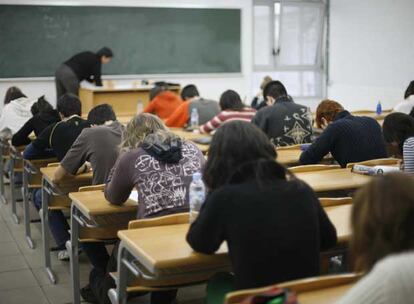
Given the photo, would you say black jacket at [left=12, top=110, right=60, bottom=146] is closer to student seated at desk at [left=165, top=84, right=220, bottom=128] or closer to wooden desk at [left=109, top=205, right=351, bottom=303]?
student seated at desk at [left=165, top=84, right=220, bottom=128]

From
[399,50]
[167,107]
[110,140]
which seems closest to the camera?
[110,140]

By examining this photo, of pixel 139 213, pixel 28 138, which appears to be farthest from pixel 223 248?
pixel 28 138

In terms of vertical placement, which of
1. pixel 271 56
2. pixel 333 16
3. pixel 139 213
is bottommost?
pixel 139 213

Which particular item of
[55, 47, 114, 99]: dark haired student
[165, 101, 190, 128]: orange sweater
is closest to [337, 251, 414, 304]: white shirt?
[165, 101, 190, 128]: orange sweater

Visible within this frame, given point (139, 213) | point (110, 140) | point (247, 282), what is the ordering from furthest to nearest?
point (110, 140) → point (139, 213) → point (247, 282)

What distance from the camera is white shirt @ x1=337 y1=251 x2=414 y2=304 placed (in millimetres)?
1533

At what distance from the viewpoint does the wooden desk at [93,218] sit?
3.41 metres

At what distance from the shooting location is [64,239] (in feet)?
16.3

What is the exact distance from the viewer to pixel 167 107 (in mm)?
8039

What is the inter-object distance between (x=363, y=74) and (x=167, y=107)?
184 inches

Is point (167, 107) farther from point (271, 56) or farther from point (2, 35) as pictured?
point (271, 56)

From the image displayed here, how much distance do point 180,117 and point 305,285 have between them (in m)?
5.26

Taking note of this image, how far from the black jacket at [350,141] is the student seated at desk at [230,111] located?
5.86 ft

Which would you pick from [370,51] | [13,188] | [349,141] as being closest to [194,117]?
[13,188]
